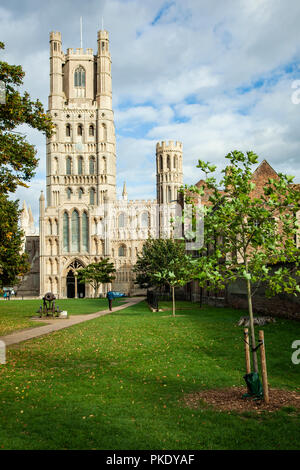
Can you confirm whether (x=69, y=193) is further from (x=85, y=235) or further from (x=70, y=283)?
(x=70, y=283)

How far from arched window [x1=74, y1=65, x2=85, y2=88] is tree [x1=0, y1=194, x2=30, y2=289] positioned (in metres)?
65.5

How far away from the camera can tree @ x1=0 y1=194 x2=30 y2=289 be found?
1580cm

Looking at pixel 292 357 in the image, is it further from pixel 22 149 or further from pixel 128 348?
pixel 22 149

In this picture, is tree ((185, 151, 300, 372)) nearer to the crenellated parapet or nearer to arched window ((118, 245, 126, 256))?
arched window ((118, 245, 126, 256))

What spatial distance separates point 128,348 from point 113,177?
66985mm

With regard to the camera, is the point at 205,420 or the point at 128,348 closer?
the point at 205,420

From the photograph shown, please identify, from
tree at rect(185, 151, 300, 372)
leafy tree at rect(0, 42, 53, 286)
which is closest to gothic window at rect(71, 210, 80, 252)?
leafy tree at rect(0, 42, 53, 286)

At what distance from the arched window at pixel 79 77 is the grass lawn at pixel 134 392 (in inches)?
2894

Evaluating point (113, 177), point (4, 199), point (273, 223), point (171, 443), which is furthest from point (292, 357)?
point (113, 177)

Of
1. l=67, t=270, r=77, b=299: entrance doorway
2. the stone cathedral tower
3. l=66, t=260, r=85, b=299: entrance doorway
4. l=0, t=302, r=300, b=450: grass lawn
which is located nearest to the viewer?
l=0, t=302, r=300, b=450: grass lawn

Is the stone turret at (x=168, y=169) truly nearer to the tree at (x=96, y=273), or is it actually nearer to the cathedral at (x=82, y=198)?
the cathedral at (x=82, y=198)

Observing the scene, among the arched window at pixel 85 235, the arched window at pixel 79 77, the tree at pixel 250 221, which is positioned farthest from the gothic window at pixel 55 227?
the tree at pixel 250 221

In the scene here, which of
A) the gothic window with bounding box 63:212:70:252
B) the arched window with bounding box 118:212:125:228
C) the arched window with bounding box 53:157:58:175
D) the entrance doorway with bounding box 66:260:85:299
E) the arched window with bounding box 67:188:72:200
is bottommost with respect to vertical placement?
the entrance doorway with bounding box 66:260:85:299

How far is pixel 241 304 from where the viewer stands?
2748 centimetres
